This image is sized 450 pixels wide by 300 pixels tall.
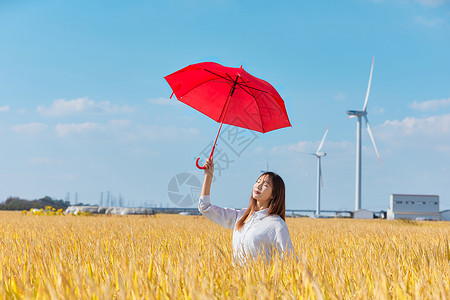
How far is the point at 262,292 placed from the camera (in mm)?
2725

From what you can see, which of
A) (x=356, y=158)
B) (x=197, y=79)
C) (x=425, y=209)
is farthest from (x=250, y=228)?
(x=425, y=209)

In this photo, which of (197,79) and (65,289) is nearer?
(65,289)

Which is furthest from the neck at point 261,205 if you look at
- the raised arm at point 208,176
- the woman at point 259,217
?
the raised arm at point 208,176

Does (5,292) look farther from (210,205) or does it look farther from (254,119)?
(254,119)

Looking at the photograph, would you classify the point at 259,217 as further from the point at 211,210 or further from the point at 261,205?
the point at 211,210

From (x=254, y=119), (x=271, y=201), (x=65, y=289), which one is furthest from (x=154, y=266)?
(x=254, y=119)

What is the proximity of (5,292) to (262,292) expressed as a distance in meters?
1.78

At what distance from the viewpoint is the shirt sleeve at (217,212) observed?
5.23 m

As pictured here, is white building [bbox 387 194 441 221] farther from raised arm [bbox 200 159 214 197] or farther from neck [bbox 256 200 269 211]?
raised arm [bbox 200 159 214 197]

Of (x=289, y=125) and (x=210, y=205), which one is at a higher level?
(x=289, y=125)

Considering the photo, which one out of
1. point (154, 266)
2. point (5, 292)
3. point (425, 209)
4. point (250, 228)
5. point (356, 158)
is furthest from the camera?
point (425, 209)

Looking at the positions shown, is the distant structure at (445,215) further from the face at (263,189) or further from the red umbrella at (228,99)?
the face at (263,189)

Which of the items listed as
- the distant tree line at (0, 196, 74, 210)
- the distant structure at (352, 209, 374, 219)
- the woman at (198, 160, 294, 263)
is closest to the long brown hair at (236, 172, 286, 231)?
the woman at (198, 160, 294, 263)

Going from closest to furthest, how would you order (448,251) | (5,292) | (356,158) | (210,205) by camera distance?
(5,292) → (210,205) → (448,251) → (356,158)
